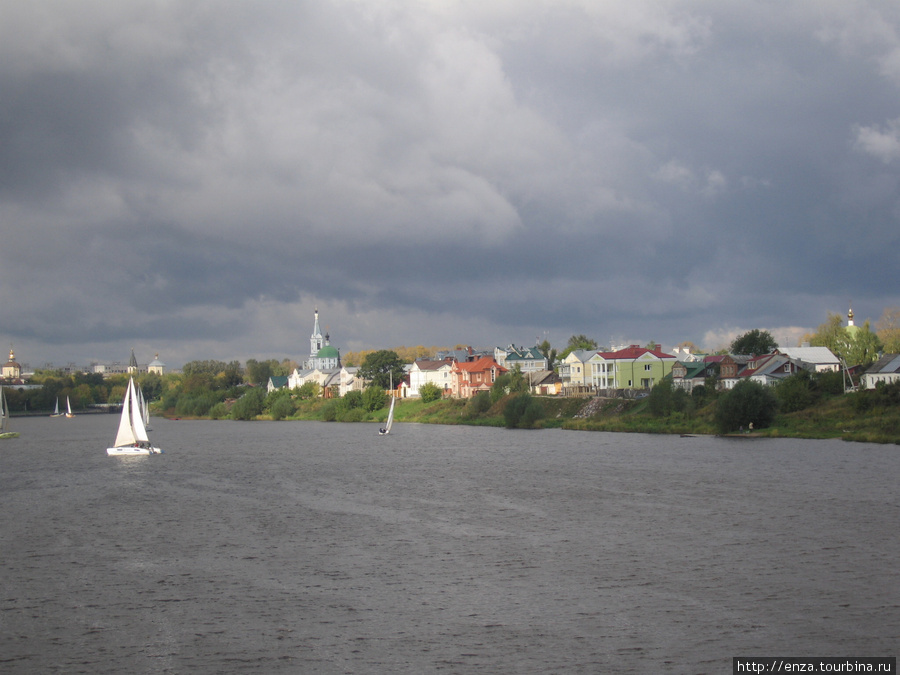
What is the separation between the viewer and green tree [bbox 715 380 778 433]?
7856cm

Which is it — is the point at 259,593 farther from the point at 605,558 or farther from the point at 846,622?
the point at 846,622

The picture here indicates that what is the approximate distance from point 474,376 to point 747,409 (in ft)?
253

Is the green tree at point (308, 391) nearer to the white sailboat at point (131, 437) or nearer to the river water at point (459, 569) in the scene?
the white sailboat at point (131, 437)

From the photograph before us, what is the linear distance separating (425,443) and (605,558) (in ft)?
194

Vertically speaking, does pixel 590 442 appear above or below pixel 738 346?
below

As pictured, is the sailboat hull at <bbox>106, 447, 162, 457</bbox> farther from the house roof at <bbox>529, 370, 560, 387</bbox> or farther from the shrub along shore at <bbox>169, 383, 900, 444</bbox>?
the house roof at <bbox>529, 370, 560, 387</bbox>

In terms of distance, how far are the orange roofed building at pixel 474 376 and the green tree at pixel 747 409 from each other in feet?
224

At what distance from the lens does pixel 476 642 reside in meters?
21.5

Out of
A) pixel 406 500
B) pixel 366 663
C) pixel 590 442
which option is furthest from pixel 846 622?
pixel 590 442

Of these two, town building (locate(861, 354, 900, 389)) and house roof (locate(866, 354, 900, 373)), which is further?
house roof (locate(866, 354, 900, 373))

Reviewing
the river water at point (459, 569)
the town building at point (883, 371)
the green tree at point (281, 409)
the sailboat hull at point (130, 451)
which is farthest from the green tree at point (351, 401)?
the river water at point (459, 569)

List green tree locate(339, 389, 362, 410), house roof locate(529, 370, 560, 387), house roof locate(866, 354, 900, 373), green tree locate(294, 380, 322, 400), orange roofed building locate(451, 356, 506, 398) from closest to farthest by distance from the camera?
house roof locate(866, 354, 900, 373)
green tree locate(339, 389, 362, 410)
house roof locate(529, 370, 560, 387)
orange roofed building locate(451, 356, 506, 398)
green tree locate(294, 380, 322, 400)

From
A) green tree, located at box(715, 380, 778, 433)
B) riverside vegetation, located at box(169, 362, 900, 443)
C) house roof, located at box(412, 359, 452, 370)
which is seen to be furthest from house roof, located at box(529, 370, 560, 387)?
green tree, located at box(715, 380, 778, 433)

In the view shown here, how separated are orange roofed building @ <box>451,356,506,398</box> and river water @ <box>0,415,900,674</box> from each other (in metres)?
89.4
